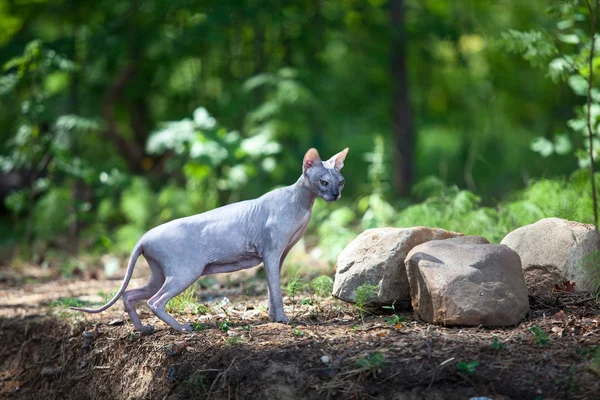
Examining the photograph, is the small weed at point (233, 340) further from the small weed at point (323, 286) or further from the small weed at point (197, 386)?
the small weed at point (323, 286)

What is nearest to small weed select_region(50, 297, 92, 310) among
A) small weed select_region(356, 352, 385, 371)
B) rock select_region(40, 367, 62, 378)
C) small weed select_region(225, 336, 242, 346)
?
rock select_region(40, 367, 62, 378)

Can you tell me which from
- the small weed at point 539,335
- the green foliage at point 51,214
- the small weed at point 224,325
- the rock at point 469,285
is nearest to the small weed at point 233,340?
the small weed at point 224,325

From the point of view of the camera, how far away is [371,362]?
3834 mm

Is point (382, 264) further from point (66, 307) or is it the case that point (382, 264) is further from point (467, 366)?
point (66, 307)

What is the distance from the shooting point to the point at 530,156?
1470 cm

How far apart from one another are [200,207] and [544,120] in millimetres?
10845

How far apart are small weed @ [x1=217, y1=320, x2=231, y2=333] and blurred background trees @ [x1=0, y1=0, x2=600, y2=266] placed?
256 centimetres

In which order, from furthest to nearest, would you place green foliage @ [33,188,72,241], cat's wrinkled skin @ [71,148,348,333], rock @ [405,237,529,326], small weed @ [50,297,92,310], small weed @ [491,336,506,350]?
green foliage @ [33,188,72,241]
small weed @ [50,297,92,310]
cat's wrinkled skin @ [71,148,348,333]
rock @ [405,237,529,326]
small weed @ [491,336,506,350]

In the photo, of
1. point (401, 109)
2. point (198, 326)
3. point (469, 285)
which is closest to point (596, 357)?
point (469, 285)

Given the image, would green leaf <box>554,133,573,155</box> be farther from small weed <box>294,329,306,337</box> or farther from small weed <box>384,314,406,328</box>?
small weed <box>294,329,306,337</box>

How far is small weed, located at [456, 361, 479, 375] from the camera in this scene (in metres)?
3.73

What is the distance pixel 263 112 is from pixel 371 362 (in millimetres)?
7121

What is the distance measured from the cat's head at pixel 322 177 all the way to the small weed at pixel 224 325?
1169 mm

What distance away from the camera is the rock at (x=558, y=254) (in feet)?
15.4
